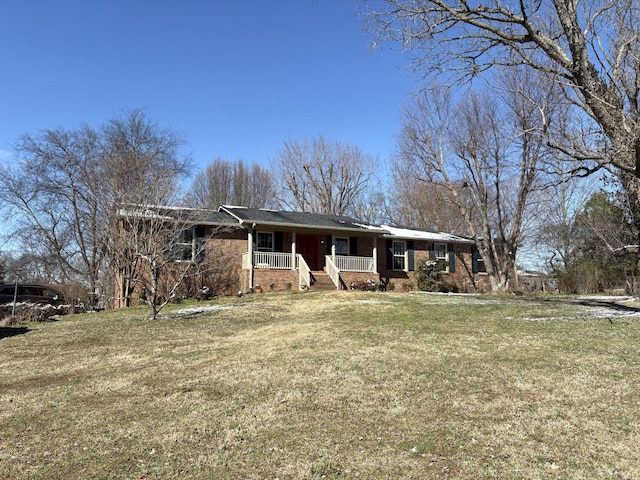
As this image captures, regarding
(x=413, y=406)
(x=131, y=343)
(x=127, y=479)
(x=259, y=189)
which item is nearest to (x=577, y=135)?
(x=413, y=406)

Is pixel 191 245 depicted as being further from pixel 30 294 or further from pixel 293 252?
pixel 30 294

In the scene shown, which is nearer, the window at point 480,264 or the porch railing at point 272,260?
the porch railing at point 272,260

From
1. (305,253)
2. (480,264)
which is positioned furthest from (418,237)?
(305,253)

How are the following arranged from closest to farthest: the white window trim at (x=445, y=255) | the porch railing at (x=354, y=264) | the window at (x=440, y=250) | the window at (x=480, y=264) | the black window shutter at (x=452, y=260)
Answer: the porch railing at (x=354, y=264)
the white window trim at (x=445, y=255)
the window at (x=440, y=250)
the black window shutter at (x=452, y=260)
the window at (x=480, y=264)

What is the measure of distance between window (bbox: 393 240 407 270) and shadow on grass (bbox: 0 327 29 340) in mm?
16137

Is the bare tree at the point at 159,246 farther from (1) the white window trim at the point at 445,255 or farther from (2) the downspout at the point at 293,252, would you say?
(1) the white window trim at the point at 445,255

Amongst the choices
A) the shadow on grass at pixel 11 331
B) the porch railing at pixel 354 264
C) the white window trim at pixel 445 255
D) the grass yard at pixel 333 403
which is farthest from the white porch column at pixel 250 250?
the white window trim at pixel 445 255

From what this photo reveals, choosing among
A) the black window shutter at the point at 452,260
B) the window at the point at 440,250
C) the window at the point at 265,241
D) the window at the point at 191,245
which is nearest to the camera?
the window at the point at 191,245

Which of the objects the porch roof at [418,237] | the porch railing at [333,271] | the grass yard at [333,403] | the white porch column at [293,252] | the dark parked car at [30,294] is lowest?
the grass yard at [333,403]

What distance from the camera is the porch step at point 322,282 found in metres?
19.4

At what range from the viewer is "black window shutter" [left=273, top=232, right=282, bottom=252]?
67.3 ft

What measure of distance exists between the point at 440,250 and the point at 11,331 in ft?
63.3

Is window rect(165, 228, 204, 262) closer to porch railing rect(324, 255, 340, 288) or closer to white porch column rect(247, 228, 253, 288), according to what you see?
white porch column rect(247, 228, 253, 288)

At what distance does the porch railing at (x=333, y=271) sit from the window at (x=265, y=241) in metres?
2.63
